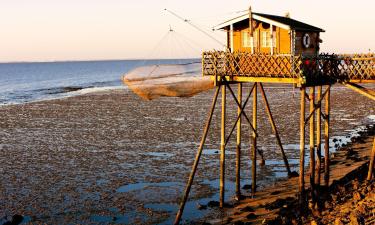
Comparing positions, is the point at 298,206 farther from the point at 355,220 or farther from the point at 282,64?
the point at 282,64

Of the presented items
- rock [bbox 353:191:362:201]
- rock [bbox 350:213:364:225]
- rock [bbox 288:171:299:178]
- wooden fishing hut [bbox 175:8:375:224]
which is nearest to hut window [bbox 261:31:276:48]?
wooden fishing hut [bbox 175:8:375:224]

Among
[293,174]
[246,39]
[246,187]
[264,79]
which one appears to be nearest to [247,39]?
[246,39]

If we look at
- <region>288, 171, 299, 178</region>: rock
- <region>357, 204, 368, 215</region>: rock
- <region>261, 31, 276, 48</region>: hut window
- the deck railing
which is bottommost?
<region>288, 171, 299, 178</region>: rock

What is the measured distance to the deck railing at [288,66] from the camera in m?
19.4

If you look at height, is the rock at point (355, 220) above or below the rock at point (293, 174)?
above

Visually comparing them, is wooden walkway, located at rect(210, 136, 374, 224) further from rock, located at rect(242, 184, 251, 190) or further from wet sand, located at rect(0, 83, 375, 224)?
wet sand, located at rect(0, 83, 375, 224)

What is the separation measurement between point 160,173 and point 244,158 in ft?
21.4

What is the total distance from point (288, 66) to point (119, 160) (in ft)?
52.4

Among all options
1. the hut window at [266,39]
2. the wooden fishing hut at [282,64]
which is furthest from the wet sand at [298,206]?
the hut window at [266,39]

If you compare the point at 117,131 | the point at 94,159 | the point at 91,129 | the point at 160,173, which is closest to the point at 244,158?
the point at 160,173

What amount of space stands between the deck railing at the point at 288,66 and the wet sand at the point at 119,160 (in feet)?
22.1

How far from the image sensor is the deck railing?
1941 centimetres

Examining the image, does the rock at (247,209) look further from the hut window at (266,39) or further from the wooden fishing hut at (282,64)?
the hut window at (266,39)

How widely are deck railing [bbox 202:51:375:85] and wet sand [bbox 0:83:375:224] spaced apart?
673cm
